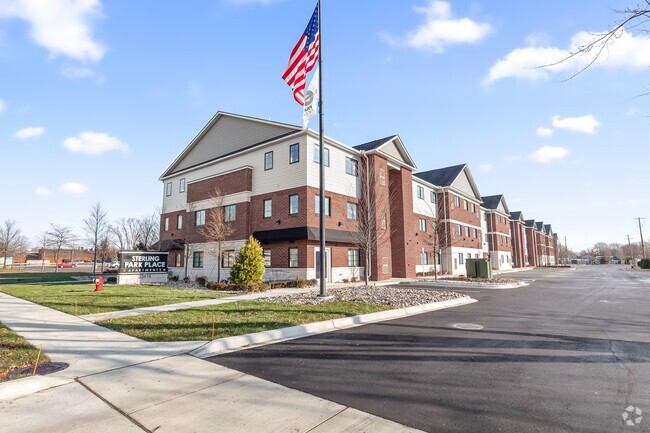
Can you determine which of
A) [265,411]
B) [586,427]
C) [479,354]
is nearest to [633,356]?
[479,354]

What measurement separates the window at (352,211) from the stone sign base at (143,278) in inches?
556

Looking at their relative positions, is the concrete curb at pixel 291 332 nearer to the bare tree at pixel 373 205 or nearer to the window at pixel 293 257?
the bare tree at pixel 373 205

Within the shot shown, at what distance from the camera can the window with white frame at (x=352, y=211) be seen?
2580 cm

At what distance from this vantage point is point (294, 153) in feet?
76.9

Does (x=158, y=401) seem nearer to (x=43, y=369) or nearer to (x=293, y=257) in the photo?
(x=43, y=369)

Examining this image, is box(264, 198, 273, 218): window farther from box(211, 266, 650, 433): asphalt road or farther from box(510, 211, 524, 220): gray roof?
box(510, 211, 524, 220): gray roof

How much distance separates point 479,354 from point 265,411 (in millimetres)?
4276

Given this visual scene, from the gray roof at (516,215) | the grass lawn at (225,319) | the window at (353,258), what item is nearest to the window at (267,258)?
the window at (353,258)

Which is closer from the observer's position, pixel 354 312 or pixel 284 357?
pixel 284 357

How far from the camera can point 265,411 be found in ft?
13.3

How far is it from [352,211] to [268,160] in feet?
24.0

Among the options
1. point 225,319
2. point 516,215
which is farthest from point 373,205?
point 516,215

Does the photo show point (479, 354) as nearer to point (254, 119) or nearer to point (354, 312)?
point (354, 312)

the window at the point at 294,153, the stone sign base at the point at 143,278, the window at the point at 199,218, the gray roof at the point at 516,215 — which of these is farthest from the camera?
the gray roof at the point at 516,215
